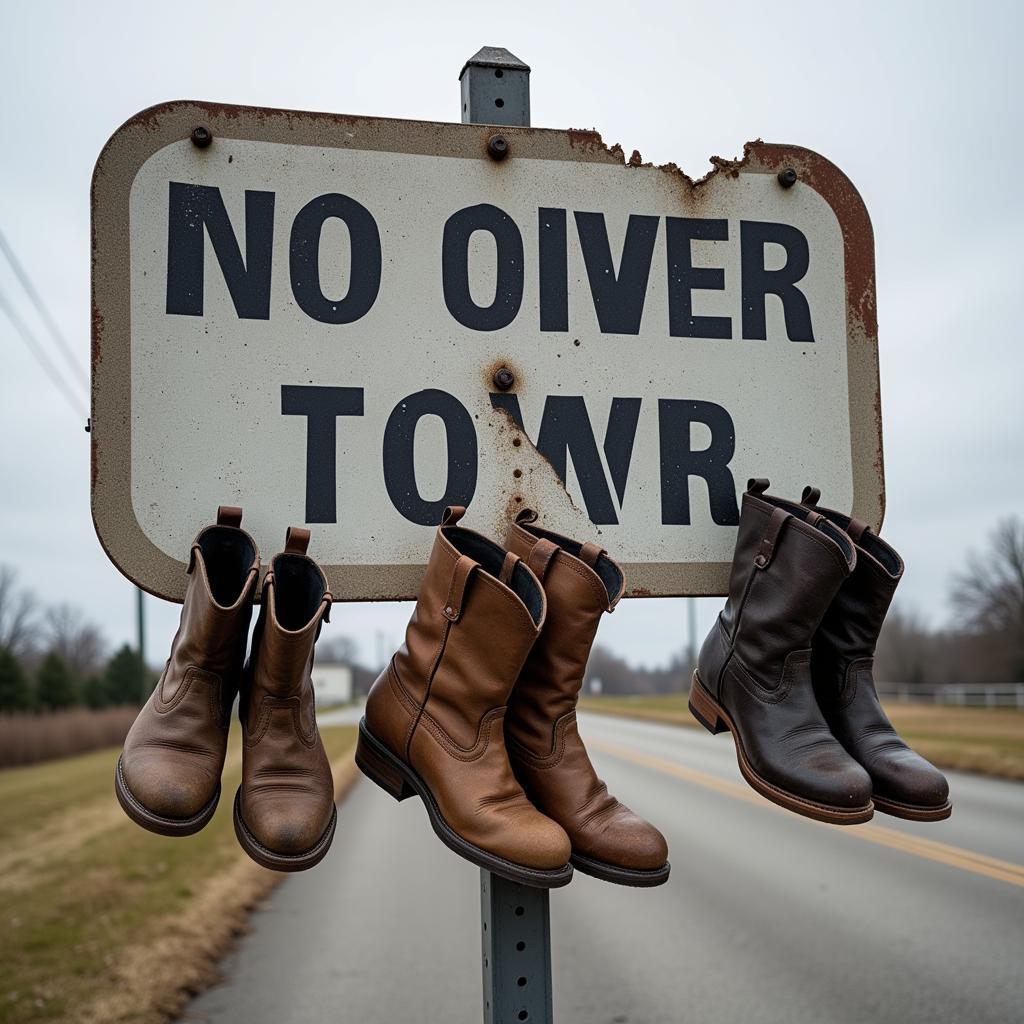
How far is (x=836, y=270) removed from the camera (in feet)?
5.49

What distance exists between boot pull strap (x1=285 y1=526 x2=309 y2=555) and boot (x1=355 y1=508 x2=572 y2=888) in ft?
0.56

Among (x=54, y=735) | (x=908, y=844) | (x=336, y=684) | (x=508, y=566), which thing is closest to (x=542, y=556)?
(x=508, y=566)

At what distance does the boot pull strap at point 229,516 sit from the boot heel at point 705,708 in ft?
2.46

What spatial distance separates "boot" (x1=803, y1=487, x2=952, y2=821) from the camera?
1.44 metres

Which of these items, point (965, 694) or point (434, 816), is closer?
point (434, 816)

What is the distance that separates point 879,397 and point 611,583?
23.1 inches

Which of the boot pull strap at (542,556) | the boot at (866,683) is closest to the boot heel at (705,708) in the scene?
the boot at (866,683)

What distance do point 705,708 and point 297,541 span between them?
2.28 feet

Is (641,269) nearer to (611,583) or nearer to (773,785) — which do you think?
(611,583)

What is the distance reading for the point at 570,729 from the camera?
143 centimetres

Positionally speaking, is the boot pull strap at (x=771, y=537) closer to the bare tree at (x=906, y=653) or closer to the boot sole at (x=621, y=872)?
the boot sole at (x=621, y=872)

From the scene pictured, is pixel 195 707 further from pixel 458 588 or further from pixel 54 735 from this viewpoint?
pixel 54 735

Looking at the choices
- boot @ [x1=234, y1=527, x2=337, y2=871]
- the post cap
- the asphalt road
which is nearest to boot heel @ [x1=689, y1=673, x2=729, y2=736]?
boot @ [x1=234, y1=527, x2=337, y2=871]

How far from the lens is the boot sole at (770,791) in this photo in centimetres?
138
